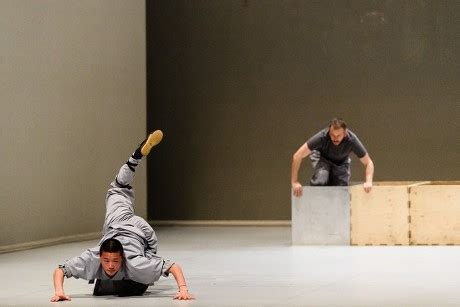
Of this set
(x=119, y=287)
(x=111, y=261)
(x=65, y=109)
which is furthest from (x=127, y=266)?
(x=65, y=109)

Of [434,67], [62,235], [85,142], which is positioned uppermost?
[434,67]

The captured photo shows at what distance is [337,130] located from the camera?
40.8 feet

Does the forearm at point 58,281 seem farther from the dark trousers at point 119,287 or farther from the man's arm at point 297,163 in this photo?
the man's arm at point 297,163

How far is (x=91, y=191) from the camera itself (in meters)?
14.6

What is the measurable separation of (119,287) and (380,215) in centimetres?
534

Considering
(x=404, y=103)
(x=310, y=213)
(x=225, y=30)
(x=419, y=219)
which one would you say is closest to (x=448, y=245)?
(x=419, y=219)

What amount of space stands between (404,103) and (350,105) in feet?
2.69

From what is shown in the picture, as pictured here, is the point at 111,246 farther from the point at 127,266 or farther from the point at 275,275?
the point at 275,275

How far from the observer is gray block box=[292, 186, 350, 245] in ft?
42.0

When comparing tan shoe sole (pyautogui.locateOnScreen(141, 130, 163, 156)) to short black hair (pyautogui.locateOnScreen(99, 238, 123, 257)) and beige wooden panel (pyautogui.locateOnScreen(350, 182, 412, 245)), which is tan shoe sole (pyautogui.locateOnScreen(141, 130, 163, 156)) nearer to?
short black hair (pyautogui.locateOnScreen(99, 238, 123, 257))

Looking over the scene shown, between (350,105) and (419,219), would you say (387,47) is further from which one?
(419,219)

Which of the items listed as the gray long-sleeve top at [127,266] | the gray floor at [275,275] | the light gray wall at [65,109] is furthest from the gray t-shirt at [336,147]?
the gray long-sleeve top at [127,266]

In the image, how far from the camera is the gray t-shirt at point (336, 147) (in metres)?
12.7

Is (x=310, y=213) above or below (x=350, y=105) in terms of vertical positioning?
below
